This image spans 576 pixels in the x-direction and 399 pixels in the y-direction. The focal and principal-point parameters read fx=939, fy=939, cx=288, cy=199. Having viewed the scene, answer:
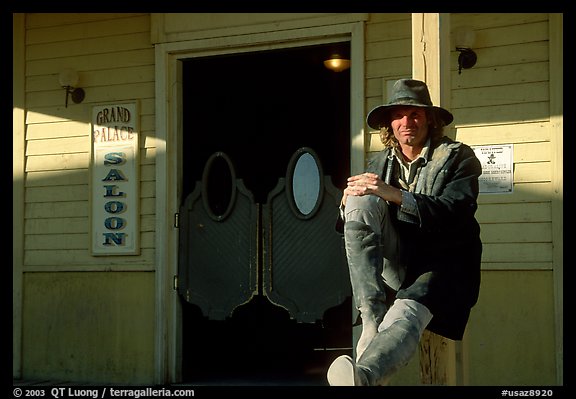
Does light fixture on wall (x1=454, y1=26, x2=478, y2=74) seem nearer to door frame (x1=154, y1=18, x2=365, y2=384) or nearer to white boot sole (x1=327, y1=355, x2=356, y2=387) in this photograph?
door frame (x1=154, y1=18, x2=365, y2=384)

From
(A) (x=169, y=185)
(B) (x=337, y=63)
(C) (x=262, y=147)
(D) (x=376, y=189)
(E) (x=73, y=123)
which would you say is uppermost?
(B) (x=337, y=63)

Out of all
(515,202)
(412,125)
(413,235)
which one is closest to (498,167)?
(515,202)

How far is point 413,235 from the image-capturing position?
4293 millimetres

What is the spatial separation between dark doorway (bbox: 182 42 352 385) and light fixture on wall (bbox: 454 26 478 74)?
1.40 metres

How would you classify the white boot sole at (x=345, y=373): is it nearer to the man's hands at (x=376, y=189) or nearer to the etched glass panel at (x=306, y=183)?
the man's hands at (x=376, y=189)

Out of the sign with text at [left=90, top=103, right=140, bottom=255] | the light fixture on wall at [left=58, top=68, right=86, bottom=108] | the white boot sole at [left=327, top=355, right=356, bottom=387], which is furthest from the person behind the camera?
the light fixture on wall at [left=58, top=68, right=86, bottom=108]

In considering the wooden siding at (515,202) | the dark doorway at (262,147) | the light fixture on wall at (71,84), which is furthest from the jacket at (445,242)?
the light fixture on wall at (71,84)

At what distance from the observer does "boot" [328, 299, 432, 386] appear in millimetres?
3646

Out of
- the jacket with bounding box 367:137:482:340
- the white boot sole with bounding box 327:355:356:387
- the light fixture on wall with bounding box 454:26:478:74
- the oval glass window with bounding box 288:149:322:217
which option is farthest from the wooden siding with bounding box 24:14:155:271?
the white boot sole with bounding box 327:355:356:387

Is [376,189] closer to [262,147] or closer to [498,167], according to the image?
[498,167]

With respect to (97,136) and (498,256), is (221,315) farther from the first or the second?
(498,256)

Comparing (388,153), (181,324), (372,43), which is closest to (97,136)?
(181,324)

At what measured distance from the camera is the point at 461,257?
168 inches

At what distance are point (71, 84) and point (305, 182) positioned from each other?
217 cm
